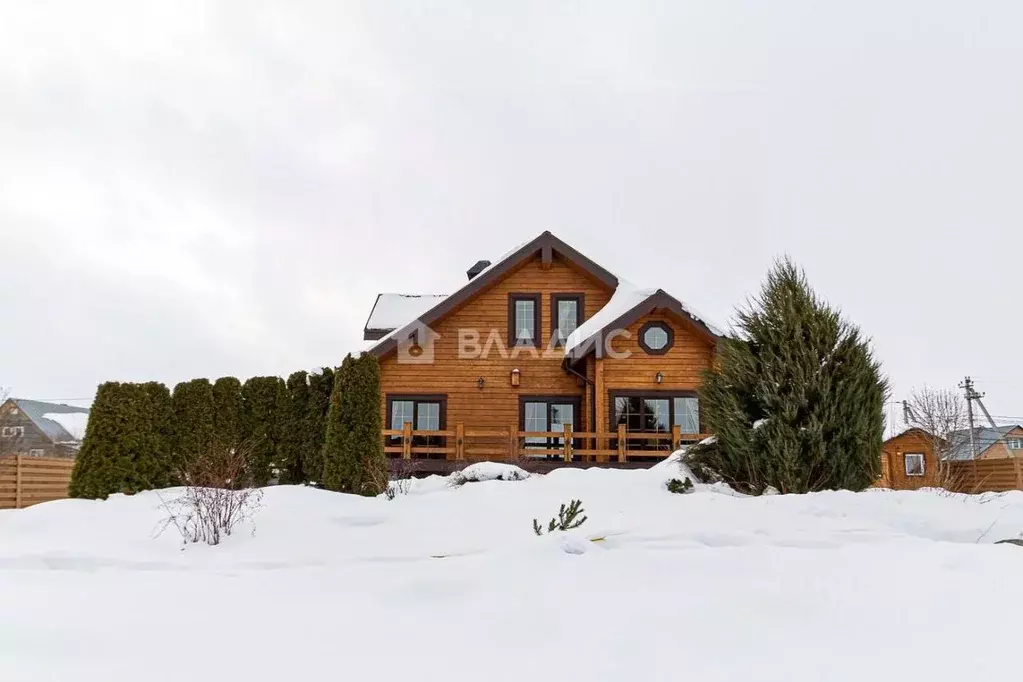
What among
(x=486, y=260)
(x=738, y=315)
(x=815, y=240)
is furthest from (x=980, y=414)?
(x=738, y=315)

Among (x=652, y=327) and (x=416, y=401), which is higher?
(x=652, y=327)

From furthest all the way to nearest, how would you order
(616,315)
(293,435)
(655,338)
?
1. (655,338)
2. (616,315)
3. (293,435)

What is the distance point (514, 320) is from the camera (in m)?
16.8

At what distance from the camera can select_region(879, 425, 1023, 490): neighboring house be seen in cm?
1114

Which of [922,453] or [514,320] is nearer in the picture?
[514,320]

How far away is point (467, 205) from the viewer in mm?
19906

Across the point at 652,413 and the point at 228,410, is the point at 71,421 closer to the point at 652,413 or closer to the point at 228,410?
the point at 228,410

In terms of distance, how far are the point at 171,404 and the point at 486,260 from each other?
11.4m

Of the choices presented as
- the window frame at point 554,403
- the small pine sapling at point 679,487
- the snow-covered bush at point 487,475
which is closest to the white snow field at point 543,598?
the small pine sapling at point 679,487

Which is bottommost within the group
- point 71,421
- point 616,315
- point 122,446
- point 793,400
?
point 122,446

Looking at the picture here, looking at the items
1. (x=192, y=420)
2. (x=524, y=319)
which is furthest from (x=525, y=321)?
(x=192, y=420)

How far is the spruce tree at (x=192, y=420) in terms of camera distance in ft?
34.5

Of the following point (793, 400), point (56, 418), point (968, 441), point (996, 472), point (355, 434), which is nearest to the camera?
point (793, 400)

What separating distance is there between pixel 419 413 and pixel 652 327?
Result: 566 cm
